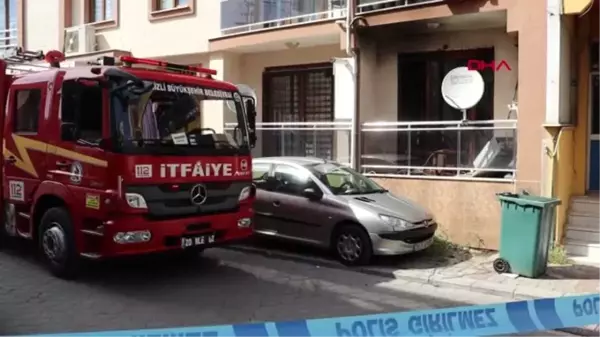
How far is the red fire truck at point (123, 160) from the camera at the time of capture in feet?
22.6

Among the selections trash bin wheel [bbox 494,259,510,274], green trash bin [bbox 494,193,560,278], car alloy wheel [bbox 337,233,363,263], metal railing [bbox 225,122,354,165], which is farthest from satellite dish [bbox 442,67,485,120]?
car alloy wheel [bbox 337,233,363,263]

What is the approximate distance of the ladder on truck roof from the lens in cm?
855

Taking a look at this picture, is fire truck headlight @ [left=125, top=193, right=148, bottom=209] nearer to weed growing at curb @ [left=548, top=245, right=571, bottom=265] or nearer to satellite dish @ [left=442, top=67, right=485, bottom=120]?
weed growing at curb @ [left=548, top=245, right=571, bottom=265]

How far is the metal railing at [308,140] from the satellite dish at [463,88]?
2.03 meters

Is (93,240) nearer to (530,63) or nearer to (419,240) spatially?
(419,240)

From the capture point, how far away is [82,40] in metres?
17.3

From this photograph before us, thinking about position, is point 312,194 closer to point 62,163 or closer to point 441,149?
point 441,149

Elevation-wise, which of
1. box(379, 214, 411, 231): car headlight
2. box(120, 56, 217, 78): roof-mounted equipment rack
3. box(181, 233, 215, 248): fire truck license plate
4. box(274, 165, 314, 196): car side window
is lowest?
box(181, 233, 215, 248): fire truck license plate

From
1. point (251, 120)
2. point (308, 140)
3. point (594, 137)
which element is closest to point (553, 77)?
point (594, 137)

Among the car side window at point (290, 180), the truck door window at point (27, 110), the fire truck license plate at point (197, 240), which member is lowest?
the fire truck license plate at point (197, 240)

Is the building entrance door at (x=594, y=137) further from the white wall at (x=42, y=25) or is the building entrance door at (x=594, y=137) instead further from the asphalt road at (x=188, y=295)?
the white wall at (x=42, y=25)

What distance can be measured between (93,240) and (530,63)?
23.0 ft

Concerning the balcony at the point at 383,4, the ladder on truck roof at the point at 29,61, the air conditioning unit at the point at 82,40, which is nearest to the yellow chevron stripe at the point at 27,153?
the ladder on truck roof at the point at 29,61

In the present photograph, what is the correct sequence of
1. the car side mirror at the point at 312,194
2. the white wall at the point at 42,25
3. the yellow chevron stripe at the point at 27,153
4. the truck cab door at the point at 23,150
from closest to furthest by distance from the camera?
the yellow chevron stripe at the point at 27,153 < the truck cab door at the point at 23,150 < the car side mirror at the point at 312,194 < the white wall at the point at 42,25
